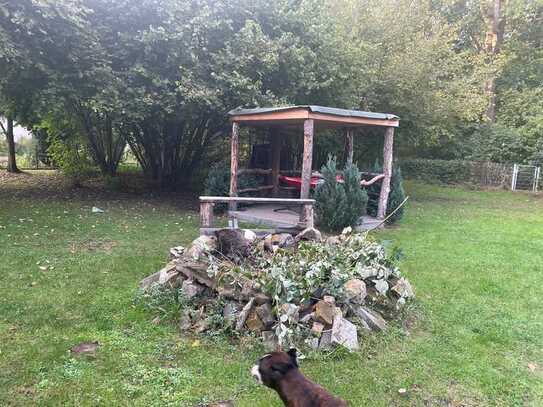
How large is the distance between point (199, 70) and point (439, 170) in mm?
12717

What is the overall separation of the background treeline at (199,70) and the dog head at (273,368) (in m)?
6.90

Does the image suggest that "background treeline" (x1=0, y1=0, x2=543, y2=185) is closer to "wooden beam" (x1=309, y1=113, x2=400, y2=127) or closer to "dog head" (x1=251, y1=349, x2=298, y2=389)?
"wooden beam" (x1=309, y1=113, x2=400, y2=127)

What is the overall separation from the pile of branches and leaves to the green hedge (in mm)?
15025

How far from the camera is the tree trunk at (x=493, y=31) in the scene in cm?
2023

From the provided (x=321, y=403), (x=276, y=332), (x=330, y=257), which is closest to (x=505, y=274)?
(x=330, y=257)

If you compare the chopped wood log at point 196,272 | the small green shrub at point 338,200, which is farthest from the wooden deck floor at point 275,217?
the chopped wood log at point 196,272

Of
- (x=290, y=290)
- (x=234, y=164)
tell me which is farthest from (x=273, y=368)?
(x=234, y=164)

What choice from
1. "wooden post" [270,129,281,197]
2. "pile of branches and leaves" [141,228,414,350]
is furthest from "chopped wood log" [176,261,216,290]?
"wooden post" [270,129,281,197]

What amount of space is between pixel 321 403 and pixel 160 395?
1.22 meters

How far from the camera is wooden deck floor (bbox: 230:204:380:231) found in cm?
731

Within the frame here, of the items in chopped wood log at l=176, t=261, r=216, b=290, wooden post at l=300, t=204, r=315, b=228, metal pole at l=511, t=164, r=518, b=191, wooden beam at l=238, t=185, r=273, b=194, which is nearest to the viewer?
chopped wood log at l=176, t=261, r=216, b=290

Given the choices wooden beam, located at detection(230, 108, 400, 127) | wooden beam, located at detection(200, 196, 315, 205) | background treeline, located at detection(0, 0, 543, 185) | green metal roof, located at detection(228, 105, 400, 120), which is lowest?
wooden beam, located at detection(200, 196, 315, 205)

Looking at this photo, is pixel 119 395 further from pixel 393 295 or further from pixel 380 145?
pixel 380 145

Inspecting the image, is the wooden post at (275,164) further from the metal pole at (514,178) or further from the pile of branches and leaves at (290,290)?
the metal pole at (514,178)
